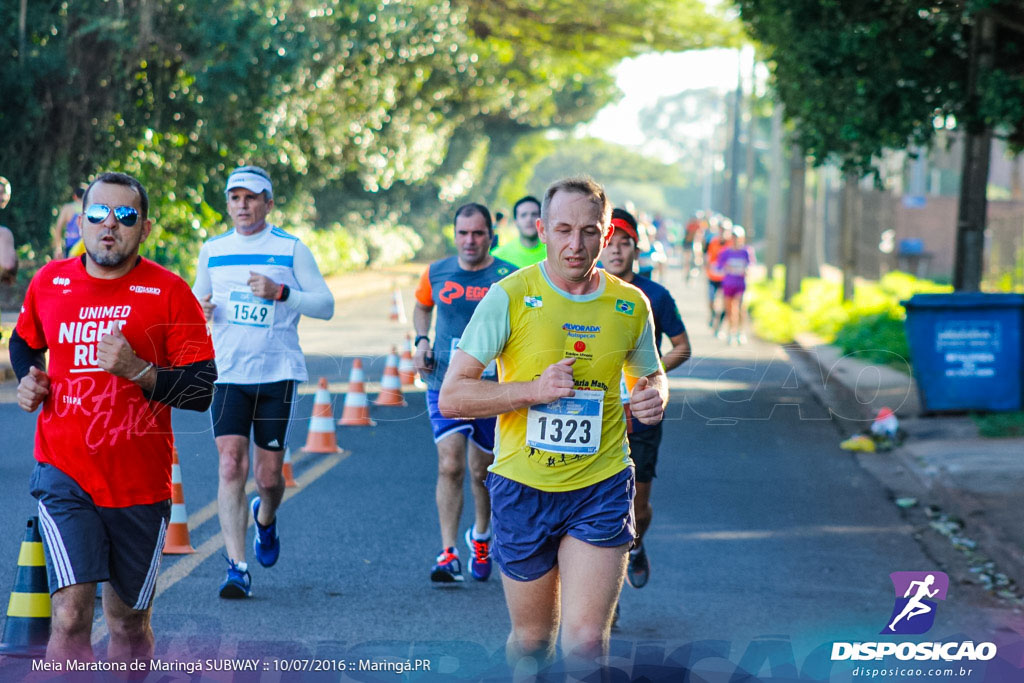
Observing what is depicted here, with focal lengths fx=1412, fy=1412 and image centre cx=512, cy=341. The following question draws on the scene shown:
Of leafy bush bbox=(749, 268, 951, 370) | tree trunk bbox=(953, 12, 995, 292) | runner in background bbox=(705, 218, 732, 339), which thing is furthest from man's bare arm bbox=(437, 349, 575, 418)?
runner in background bbox=(705, 218, 732, 339)

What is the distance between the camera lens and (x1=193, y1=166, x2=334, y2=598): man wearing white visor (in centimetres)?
709

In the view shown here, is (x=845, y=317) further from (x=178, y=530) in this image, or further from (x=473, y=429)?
(x=178, y=530)

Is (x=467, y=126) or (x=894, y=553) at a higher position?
(x=467, y=126)

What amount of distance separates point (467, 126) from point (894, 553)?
44526 millimetres

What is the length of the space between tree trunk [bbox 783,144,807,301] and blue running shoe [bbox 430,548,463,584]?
2316 centimetres

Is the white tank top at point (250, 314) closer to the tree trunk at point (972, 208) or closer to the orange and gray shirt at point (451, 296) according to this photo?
the orange and gray shirt at point (451, 296)

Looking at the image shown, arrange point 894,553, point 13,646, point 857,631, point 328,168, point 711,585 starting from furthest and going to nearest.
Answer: point 328,168
point 894,553
point 711,585
point 857,631
point 13,646

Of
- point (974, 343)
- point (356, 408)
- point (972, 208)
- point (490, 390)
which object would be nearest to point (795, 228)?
point (972, 208)

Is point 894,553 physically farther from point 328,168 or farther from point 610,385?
point 328,168

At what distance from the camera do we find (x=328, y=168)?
120 ft

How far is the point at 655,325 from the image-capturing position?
7.08 meters

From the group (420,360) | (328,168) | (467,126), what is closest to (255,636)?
(420,360)

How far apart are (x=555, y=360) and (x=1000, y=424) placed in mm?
9500

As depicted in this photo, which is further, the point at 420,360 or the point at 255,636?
the point at 420,360
